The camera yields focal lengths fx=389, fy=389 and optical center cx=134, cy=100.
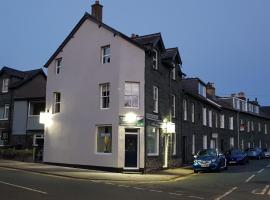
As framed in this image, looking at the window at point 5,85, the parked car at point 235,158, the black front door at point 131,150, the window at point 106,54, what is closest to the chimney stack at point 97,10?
the window at point 106,54

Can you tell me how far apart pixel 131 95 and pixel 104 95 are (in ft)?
6.72

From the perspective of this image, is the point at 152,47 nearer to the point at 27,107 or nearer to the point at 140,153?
the point at 140,153

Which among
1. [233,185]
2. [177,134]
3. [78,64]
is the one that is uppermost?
[78,64]

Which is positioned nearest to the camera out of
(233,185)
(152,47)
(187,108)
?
(233,185)

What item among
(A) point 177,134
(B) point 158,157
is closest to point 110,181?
(B) point 158,157

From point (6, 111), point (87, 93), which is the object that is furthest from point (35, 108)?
point (87, 93)

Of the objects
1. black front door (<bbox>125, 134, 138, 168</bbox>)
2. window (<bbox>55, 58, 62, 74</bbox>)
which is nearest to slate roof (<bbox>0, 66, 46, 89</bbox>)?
window (<bbox>55, 58, 62, 74</bbox>)

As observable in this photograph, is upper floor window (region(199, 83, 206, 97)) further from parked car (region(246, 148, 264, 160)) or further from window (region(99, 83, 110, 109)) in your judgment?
window (region(99, 83, 110, 109))

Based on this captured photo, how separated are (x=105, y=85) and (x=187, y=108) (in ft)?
36.7

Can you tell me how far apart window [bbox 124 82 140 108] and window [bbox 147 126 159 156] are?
1946 millimetres

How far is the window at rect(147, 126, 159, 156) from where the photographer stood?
25.9 meters

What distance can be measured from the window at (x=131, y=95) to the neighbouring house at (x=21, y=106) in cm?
1448

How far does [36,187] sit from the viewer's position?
48.9ft

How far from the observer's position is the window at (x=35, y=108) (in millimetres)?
38719
